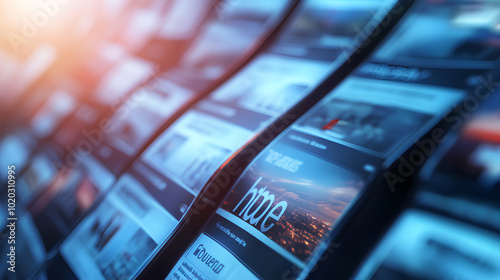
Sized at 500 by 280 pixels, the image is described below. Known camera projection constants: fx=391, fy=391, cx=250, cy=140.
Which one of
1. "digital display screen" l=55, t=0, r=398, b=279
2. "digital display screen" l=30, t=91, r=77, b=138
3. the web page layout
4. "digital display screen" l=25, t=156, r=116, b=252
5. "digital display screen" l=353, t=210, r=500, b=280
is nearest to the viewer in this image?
"digital display screen" l=353, t=210, r=500, b=280

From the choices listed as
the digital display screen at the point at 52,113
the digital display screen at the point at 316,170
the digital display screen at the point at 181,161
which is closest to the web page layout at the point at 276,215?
the digital display screen at the point at 316,170

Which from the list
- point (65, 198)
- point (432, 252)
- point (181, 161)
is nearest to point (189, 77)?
point (181, 161)

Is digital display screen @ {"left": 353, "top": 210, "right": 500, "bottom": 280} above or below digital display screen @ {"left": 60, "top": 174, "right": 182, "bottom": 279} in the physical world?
above

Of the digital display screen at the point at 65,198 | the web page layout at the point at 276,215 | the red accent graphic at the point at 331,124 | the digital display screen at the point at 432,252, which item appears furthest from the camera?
the digital display screen at the point at 65,198

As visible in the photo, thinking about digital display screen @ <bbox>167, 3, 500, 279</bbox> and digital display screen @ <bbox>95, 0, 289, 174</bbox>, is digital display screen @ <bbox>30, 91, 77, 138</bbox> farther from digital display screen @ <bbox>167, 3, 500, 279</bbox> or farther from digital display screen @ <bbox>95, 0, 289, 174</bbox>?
digital display screen @ <bbox>167, 3, 500, 279</bbox>

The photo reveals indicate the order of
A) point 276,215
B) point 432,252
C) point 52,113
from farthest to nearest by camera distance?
point 52,113, point 276,215, point 432,252

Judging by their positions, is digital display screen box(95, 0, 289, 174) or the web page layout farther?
digital display screen box(95, 0, 289, 174)

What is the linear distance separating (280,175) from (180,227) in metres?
0.24

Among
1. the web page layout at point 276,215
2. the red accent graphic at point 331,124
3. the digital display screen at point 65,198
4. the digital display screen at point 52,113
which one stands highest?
the red accent graphic at point 331,124

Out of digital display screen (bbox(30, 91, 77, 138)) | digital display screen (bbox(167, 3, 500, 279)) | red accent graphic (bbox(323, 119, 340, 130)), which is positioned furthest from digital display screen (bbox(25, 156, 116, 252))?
red accent graphic (bbox(323, 119, 340, 130))

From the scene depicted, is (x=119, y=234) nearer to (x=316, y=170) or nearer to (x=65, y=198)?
(x=65, y=198)

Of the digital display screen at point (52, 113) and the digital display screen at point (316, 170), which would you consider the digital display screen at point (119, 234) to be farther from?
the digital display screen at point (52, 113)

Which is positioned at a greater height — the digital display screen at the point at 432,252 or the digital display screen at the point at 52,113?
the digital display screen at the point at 432,252

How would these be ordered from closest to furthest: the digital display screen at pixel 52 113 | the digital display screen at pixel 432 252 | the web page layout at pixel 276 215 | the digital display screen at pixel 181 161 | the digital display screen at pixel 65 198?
the digital display screen at pixel 432 252, the web page layout at pixel 276 215, the digital display screen at pixel 181 161, the digital display screen at pixel 65 198, the digital display screen at pixel 52 113
